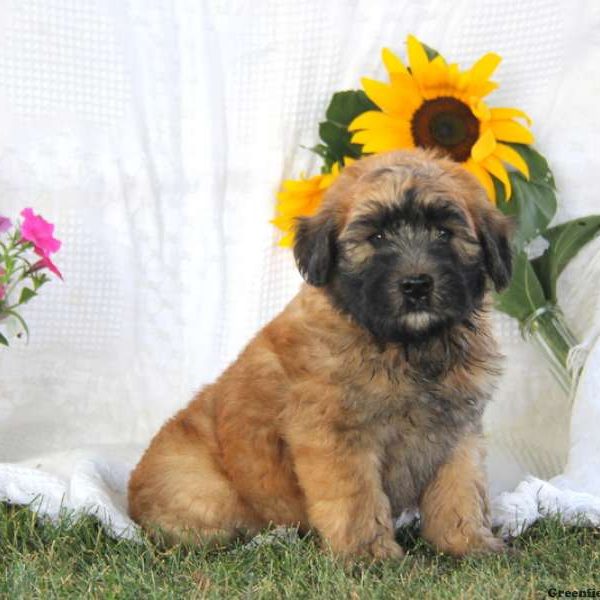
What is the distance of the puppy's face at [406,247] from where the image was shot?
3.66m

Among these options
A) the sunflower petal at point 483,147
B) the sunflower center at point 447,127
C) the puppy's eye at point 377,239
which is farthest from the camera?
the sunflower center at point 447,127

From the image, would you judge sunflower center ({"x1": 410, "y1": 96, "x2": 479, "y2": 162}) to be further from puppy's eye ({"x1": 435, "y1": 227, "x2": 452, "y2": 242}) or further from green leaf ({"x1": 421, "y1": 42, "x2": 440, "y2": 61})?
puppy's eye ({"x1": 435, "y1": 227, "x2": 452, "y2": 242})

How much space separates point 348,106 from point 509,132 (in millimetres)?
729

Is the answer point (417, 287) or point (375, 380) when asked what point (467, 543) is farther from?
point (417, 287)

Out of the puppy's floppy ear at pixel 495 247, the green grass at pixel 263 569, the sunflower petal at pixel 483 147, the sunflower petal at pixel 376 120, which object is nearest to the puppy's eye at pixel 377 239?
the puppy's floppy ear at pixel 495 247

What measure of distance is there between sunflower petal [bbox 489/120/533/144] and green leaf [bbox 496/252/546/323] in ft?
1.59

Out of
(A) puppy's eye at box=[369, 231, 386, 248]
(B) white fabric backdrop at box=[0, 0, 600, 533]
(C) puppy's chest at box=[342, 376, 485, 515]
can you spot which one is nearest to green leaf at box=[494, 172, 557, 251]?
(B) white fabric backdrop at box=[0, 0, 600, 533]

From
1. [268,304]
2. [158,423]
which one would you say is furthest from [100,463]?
[268,304]

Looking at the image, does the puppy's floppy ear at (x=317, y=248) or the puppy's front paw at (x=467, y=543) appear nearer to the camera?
the puppy's floppy ear at (x=317, y=248)

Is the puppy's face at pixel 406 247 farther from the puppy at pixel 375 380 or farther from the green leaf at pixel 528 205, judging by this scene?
the green leaf at pixel 528 205

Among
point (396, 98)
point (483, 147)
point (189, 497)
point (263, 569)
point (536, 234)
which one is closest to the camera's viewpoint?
point (263, 569)

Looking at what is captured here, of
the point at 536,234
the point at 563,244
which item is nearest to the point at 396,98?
the point at 536,234

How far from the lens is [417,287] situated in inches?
143

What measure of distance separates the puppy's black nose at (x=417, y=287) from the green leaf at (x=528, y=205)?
150cm
